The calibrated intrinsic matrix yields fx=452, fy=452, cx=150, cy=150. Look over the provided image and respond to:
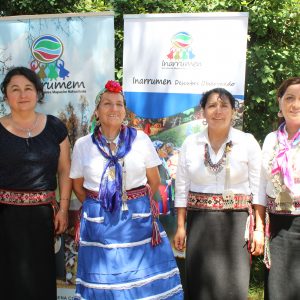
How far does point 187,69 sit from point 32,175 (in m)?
1.46

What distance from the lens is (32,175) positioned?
9.63 ft

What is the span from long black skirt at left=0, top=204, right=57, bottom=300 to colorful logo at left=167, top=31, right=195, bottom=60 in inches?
60.3

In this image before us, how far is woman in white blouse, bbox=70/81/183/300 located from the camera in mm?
2812

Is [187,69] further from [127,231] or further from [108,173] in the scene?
[127,231]

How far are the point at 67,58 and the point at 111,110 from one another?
3.20 feet

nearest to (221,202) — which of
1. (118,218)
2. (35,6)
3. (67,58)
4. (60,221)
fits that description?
(118,218)

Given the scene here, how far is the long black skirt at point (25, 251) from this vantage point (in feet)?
9.77

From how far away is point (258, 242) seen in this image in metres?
2.80

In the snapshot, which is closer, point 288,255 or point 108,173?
point 288,255

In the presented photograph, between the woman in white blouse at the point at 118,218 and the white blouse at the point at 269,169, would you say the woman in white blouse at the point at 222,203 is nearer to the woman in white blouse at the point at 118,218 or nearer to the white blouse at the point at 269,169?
the white blouse at the point at 269,169

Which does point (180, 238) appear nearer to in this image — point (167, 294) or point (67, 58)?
point (167, 294)

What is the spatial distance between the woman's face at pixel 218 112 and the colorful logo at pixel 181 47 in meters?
0.72

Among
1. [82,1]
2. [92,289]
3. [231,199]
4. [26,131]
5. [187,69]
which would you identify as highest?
[82,1]

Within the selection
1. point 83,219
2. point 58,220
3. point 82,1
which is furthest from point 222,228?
point 82,1
